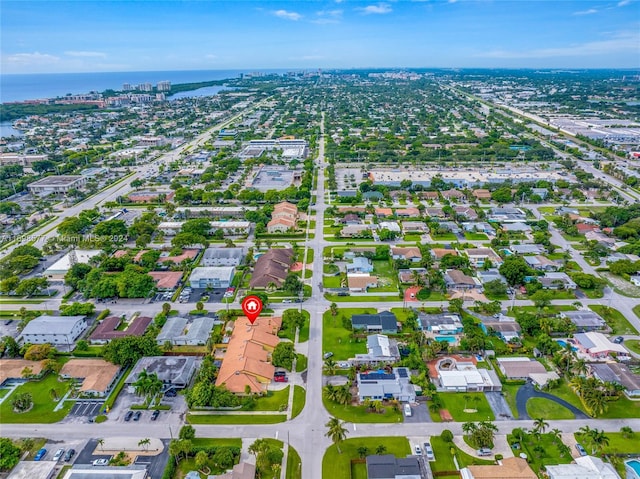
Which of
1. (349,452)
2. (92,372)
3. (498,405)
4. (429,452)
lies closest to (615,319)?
(498,405)

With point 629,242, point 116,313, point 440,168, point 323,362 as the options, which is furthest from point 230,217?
point 629,242

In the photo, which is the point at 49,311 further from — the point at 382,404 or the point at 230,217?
the point at 382,404

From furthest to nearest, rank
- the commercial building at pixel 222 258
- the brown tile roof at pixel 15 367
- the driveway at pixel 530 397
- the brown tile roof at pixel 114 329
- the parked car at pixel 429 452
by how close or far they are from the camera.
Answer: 1. the commercial building at pixel 222 258
2. the brown tile roof at pixel 114 329
3. the brown tile roof at pixel 15 367
4. the driveway at pixel 530 397
5. the parked car at pixel 429 452

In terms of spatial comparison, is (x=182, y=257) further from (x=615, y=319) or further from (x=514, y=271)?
(x=615, y=319)

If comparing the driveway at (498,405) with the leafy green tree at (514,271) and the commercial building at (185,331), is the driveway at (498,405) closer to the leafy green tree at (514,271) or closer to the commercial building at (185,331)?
the leafy green tree at (514,271)

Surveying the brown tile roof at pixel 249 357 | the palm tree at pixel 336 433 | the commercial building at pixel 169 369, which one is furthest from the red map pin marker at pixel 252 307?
the palm tree at pixel 336 433

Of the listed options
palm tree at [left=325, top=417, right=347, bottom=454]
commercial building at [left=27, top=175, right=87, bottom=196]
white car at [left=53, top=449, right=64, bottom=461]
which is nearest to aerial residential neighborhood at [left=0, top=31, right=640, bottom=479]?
white car at [left=53, top=449, right=64, bottom=461]
